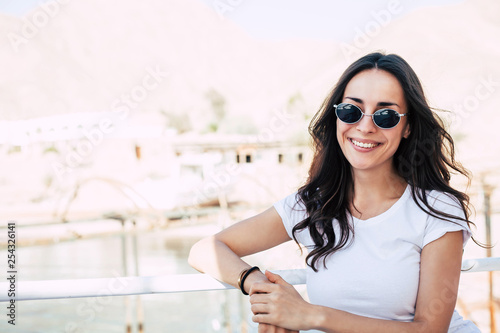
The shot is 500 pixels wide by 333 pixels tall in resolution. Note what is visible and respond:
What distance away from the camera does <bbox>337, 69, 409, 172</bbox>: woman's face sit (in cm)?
130

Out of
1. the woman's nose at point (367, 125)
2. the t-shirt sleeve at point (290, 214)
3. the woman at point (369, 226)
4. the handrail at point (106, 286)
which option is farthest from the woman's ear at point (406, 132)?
the handrail at point (106, 286)

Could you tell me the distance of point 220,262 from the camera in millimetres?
1346

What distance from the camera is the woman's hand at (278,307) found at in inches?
44.2

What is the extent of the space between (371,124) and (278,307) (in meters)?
0.54

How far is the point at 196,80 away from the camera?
6638 cm

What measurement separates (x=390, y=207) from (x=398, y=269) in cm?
17

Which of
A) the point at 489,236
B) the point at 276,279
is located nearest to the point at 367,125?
the point at 276,279

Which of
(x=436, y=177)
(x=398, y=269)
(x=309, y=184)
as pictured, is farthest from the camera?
(x=309, y=184)

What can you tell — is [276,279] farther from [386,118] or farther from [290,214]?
[386,118]

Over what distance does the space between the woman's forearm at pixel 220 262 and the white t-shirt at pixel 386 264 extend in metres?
0.19

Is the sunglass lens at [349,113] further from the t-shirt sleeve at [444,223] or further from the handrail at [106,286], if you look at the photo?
the handrail at [106,286]

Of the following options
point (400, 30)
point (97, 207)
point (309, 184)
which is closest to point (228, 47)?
point (400, 30)

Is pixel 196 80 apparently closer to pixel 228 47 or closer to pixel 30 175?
pixel 228 47

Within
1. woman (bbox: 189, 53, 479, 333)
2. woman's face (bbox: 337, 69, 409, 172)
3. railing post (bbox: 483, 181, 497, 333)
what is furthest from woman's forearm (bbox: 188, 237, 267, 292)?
railing post (bbox: 483, 181, 497, 333)
